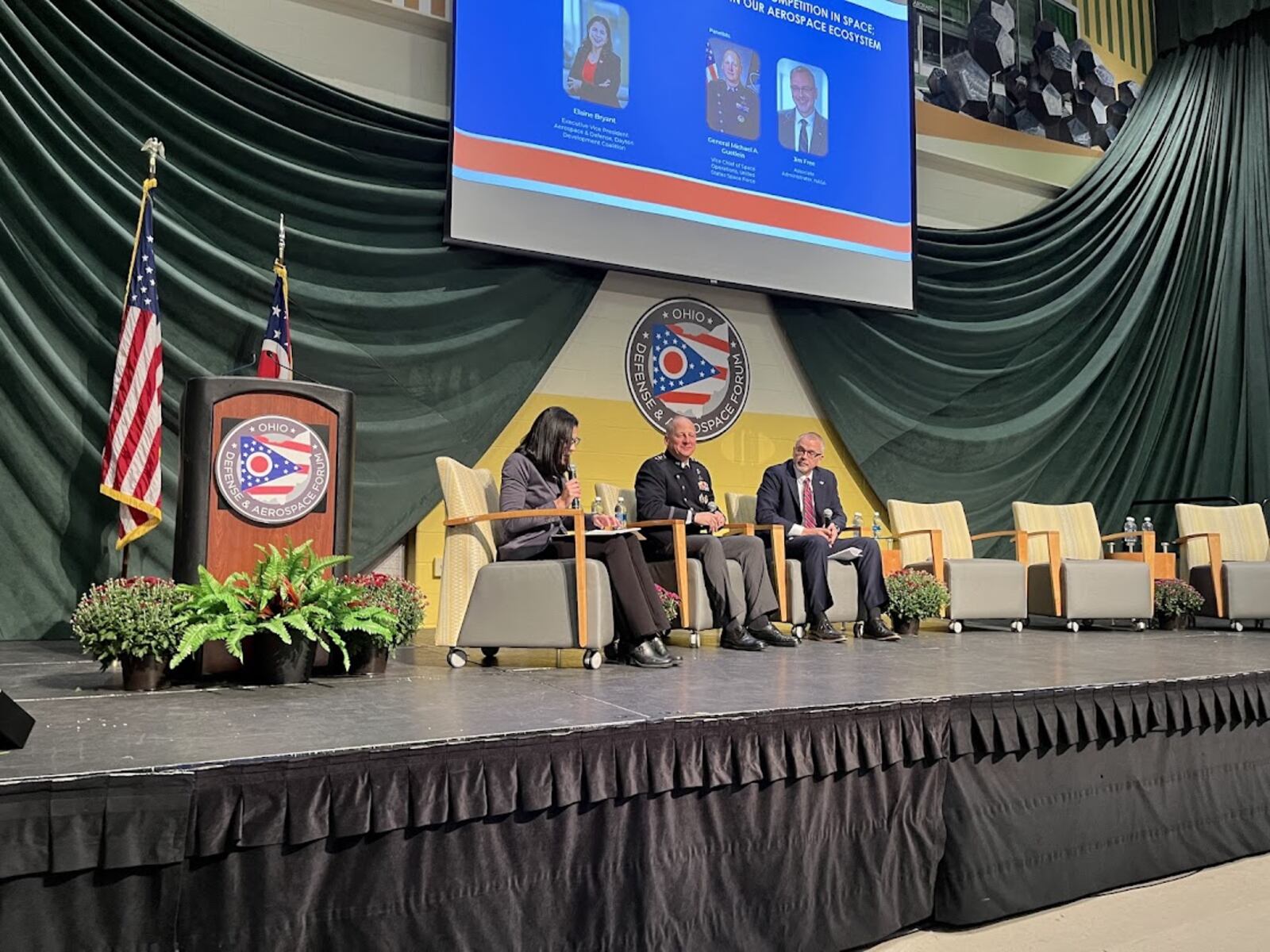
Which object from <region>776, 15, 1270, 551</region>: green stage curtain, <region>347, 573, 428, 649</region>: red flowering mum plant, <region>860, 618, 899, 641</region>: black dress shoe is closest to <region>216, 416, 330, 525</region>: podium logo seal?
<region>347, 573, 428, 649</region>: red flowering mum plant

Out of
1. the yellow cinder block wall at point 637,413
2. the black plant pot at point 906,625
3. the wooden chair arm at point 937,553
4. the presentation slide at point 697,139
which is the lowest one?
the black plant pot at point 906,625

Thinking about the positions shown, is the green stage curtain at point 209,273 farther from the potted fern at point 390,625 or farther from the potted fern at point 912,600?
the potted fern at point 912,600

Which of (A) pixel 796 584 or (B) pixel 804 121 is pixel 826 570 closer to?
(A) pixel 796 584

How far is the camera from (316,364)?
4191mm

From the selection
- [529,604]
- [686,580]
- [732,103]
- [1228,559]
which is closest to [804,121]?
[732,103]

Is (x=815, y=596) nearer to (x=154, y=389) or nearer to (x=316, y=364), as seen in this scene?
(x=316, y=364)

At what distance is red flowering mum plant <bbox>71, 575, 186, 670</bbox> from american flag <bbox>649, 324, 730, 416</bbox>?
10.6ft

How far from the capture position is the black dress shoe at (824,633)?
3.84 meters

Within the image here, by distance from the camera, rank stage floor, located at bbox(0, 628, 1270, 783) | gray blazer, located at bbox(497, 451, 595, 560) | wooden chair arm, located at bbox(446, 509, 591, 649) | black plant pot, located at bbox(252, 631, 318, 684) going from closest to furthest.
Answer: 1. stage floor, located at bbox(0, 628, 1270, 783)
2. black plant pot, located at bbox(252, 631, 318, 684)
3. wooden chair arm, located at bbox(446, 509, 591, 649)
4. gray blazer, located at bbox(497, 451, 595, 560)

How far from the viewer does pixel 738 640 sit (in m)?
3.46

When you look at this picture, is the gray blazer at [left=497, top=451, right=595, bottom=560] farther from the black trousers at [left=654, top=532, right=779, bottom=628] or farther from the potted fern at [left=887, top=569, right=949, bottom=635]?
the potted fern at [left=887, top=569, right=949, bottom=635]

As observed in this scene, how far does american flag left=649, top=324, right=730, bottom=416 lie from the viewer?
17.0ft

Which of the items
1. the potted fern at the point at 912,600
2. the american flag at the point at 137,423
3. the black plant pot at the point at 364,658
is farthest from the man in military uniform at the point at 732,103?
the black plant pot at the point at 364,658

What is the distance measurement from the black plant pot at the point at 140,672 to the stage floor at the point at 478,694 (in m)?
0.05
